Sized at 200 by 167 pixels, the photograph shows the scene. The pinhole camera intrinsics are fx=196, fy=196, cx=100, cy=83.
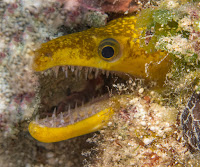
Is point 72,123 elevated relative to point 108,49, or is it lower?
lower

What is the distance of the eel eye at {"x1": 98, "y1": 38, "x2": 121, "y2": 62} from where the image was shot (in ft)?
6.93

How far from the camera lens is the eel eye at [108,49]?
2.11 meters

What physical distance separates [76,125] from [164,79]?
42.2 inches

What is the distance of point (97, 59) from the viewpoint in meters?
2.13

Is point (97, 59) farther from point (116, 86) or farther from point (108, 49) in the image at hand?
point (116, 86)

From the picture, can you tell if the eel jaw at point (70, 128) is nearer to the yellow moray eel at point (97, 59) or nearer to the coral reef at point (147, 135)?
the yellow moray eel at point (97, 59)

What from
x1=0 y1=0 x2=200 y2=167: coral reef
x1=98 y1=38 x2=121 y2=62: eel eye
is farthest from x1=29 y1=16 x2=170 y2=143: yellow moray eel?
x1=0 y1=0 x2=200 y2=167: coral reef

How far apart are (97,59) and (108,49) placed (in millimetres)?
161

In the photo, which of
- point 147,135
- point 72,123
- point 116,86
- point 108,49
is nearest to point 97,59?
point 108,49

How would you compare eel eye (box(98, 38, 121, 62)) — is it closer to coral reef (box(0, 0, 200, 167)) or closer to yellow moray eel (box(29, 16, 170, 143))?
yellow moray eel (box(29, 16, 170, 143))

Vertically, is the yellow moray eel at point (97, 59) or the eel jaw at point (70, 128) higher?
the yellow moray eel at point (97, 59)

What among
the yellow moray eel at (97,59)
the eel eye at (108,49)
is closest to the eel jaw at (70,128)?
the yellow moray eel at (97,59)

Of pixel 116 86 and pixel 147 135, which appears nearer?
pixel 147 135

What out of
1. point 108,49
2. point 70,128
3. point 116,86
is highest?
point 108,49
